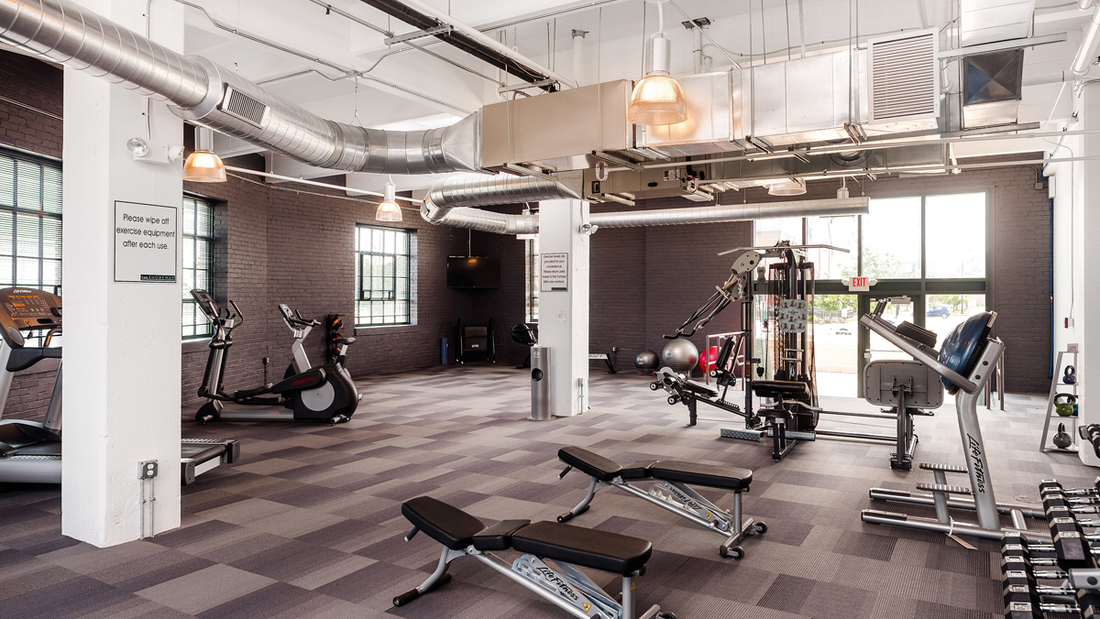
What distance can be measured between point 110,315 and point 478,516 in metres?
2.55

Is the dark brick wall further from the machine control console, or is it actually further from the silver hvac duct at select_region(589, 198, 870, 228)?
the silver hvac duct at select_region(589, 198, 870, 228)

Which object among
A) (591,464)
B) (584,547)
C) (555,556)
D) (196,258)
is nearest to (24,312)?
(591,464)

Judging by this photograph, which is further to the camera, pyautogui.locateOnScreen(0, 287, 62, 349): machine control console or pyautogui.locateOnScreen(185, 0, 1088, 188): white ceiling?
pyautogui.locateOnScreen(185, 0, 1088, 188): white ceiling

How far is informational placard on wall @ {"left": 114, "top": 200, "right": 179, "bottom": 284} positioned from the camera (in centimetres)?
385

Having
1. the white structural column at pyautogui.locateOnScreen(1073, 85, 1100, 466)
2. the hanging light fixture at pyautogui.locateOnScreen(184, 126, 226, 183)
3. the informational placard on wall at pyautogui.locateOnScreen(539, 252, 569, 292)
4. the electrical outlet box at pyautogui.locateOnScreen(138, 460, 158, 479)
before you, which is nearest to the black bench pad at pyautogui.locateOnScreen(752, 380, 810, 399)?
the white structural column at pyautogui.locateOnScreen(1073, 85, 1100, 466)

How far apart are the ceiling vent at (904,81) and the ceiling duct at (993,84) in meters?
0.29

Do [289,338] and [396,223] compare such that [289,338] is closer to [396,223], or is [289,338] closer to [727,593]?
[396,223]

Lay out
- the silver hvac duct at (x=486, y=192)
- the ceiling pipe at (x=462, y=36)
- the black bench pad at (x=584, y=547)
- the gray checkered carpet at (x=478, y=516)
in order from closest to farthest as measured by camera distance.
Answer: the black bench pad at (x=584, y=547)
the gray checkered carpet at (x=478, y=516)
the ceiling pipe at (x=462, y=36)
the silver hvac duct at (x=486, y=192)

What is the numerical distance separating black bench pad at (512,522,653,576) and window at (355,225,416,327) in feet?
33.0

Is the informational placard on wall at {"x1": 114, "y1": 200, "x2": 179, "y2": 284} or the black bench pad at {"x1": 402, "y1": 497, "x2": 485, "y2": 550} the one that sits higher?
the informational placard on wall at {"x1": 114, "y1": 200, "x2": 179, "y2": 284}

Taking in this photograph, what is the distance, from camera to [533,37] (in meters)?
6.62

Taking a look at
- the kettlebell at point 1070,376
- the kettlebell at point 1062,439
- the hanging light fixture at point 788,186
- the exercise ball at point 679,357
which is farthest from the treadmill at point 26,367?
the kettlebell at point 1070,376

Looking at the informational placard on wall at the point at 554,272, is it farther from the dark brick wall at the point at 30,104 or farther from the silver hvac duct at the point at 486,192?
the dark brick wall at the point at 30,104

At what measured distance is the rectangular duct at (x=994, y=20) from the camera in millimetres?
3518
